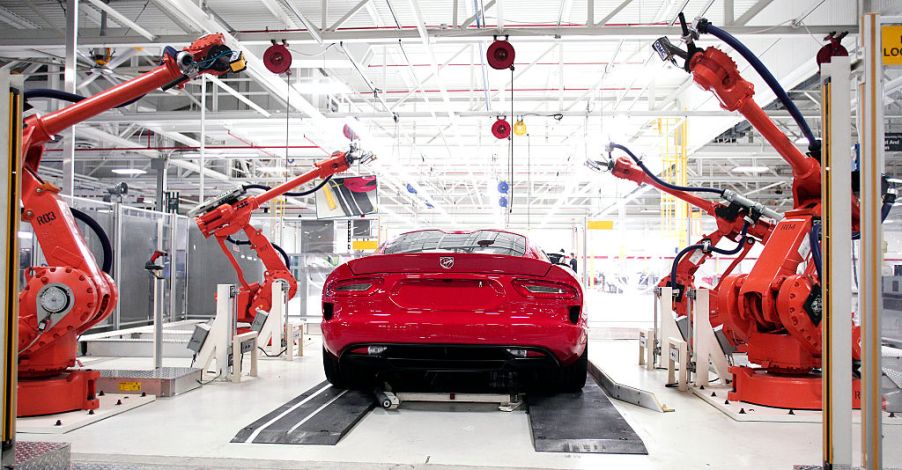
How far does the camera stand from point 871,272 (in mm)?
1973

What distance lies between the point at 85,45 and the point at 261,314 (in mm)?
3974

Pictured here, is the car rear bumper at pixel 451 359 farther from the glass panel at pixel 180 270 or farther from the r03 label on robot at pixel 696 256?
the glass panel at pixel 180 270

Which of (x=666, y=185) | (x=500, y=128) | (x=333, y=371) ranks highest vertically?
(x=500, y=128)

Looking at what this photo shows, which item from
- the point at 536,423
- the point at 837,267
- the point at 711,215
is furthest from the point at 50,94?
the point at 711,215

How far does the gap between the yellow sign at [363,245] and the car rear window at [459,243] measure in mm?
7193

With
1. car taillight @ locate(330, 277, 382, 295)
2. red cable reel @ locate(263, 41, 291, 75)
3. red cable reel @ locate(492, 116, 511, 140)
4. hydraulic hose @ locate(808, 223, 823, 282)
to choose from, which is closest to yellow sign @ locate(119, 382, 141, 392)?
car taillight @ locate(330, 277, 382, 295)

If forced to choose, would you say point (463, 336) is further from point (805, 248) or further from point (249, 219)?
point (249, 219)

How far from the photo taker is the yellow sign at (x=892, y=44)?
80.1 inches

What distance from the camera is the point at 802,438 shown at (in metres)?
3.28

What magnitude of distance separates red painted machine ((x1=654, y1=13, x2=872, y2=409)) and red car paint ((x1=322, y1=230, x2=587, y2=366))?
123cm

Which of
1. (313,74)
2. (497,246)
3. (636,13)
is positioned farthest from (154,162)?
(497,246)

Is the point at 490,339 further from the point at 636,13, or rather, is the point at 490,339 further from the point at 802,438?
the point at 636,13

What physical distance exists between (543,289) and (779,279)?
5.10 ft

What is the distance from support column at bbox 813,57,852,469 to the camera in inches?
78.0
